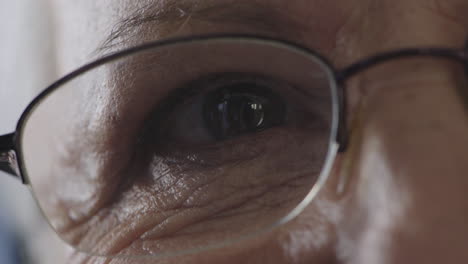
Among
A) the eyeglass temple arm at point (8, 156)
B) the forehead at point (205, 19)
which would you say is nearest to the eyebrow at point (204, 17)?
the forehead at point (205, 19)

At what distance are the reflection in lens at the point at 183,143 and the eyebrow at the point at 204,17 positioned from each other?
4 cm

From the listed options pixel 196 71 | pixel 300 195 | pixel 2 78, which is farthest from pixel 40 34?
pixel 300 195

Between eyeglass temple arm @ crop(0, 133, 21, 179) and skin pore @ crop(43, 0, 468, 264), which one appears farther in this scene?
eyeglass temple arm @ crop(0, 133, 21, 179)

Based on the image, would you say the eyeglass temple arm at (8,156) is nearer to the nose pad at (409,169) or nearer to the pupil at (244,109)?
the pupil at (244,109)

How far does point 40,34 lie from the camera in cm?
120

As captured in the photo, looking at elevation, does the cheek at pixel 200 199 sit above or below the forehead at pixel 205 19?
below

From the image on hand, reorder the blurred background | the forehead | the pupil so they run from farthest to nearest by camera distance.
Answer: the blurred background
the pupil
the forehead

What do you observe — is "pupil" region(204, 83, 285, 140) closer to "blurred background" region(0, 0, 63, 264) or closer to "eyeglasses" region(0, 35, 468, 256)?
"eyeglasses" region(0, 35, 468, 256)

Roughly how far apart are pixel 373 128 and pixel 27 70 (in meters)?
0.86

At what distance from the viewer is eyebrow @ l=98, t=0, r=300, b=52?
85 cm

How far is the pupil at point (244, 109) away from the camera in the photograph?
941 mm

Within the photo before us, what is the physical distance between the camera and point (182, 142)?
3.18 ft

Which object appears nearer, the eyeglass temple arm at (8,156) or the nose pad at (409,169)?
the nose pad at (409,169)

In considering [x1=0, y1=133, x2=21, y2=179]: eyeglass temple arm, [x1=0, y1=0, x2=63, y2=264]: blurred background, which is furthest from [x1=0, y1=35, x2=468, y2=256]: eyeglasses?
[x1=0, y1=0, x2=63, y2=264]: blurred background
